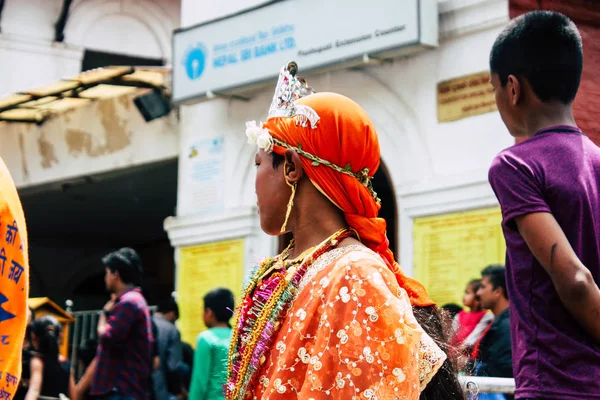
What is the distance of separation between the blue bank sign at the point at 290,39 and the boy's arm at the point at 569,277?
6178 millimetres

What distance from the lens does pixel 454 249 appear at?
844cm

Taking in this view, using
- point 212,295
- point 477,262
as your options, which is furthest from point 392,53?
point 212,295

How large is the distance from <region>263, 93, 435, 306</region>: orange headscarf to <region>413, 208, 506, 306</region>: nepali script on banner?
5585 mm

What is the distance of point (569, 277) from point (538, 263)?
0.38 feet

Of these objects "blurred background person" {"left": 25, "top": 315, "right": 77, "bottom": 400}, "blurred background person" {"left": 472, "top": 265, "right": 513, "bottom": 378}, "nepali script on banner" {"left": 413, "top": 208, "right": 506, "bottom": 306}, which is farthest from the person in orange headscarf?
"nepali script on banner" {"left": 413, "top": 208, "right": 506, "bottom": 306}

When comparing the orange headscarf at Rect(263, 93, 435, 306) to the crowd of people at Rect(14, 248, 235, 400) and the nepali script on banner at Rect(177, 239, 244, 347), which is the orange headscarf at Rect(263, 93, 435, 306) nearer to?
the crowd of people at Rect(14, 248, 235, 400)

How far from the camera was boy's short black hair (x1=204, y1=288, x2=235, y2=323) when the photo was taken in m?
6.75

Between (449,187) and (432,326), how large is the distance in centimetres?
592

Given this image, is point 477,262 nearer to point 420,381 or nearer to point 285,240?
point 285,240

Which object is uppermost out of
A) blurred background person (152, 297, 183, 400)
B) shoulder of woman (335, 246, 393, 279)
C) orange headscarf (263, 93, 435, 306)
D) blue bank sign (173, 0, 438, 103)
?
blue bank sign (173, 0, 438, 103)

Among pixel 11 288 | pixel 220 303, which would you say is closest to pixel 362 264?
pixel 11 288

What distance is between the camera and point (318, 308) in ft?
8.02

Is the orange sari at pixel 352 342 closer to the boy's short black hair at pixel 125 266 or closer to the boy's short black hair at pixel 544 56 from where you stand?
the boy's short black hair at pixel 544 56

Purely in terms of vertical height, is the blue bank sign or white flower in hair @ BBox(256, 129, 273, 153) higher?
the blue bank sign
